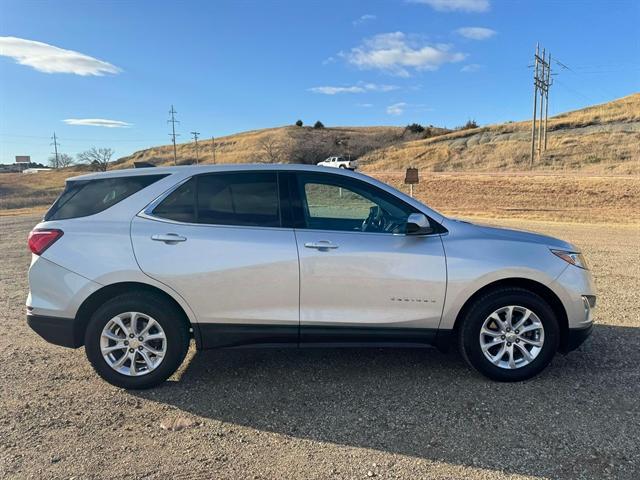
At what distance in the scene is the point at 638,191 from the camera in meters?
21.2

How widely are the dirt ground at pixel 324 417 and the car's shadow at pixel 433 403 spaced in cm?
1

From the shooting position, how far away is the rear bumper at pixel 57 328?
12.4 feet

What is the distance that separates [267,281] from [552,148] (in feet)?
175

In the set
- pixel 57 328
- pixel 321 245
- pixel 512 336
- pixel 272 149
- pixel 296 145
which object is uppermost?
pixel 296 145

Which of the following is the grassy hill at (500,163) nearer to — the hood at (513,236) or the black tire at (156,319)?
the hood at (513,236)

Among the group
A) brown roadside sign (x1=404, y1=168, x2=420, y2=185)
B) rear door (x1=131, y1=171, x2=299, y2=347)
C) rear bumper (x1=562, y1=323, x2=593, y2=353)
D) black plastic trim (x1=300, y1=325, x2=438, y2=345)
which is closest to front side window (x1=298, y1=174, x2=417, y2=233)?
rear door (x1=131, y1=171, x2=299, y2=347)

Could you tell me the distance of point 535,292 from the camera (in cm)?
397

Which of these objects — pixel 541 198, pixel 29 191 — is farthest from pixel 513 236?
pixel 29 191

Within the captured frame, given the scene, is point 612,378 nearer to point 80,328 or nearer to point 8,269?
point 80,328

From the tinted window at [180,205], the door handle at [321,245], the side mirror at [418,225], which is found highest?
the tinted window at [180,205]

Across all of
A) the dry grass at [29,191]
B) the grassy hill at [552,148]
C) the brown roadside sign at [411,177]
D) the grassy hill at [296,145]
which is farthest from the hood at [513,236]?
the grassy hill at [296,145]

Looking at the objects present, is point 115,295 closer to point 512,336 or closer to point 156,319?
point 156,319

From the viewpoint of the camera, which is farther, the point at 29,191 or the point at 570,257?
the point at 29,191

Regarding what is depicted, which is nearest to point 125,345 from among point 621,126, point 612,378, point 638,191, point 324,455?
point 324,455
